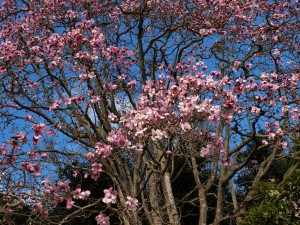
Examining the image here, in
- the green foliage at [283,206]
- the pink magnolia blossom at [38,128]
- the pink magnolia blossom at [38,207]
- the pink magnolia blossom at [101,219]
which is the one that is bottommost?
the green foliage at [283,206]

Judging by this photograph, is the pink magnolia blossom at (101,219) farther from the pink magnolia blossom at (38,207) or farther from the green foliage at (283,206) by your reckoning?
the green foliage at (283,206)

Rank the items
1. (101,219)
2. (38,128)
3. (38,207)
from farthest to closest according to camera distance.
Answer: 1. (38,207)
2. (38,128)
3. (101,219)

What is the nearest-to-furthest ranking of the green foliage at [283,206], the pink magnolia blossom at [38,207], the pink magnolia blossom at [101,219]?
the green foliage at [283,206] → the pink magnolia blossom at [101,219] → the pink magnolia blossom at [38,207]

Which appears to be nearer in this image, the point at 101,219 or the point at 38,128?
the point at 101,219

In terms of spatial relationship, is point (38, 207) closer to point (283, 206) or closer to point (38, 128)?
point (38, 128)

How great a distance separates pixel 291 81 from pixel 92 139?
165 inches

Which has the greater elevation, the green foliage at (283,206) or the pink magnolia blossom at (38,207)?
the pink magnolia blossom at (38,207)

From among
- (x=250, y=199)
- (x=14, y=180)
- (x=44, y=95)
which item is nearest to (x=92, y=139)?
(x=44, y=95)

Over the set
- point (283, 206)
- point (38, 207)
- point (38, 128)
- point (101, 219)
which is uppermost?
point (38, 128)

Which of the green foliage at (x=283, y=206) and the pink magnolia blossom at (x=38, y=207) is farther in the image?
the pink magnolia blossom at (x=38, y=207)

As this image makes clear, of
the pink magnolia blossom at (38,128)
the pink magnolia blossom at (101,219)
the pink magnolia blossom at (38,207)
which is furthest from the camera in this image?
the pink magnolia blossom at (38,207)

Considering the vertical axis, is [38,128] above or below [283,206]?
above

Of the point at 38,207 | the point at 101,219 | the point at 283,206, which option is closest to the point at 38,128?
the point at 38,207

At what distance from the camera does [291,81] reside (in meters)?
8.52
